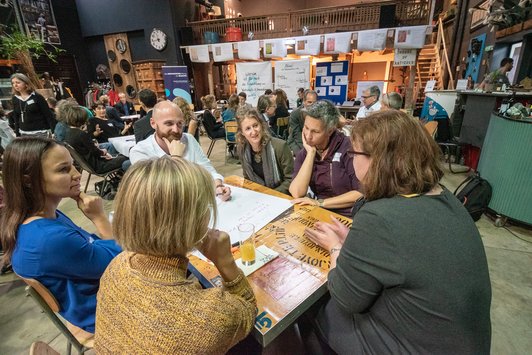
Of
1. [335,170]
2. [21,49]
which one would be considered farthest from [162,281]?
[21,49]

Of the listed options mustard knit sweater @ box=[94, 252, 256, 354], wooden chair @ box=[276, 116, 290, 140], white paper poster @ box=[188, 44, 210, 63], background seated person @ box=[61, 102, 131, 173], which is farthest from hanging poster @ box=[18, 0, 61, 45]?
mustard knit sweater @ box=[94, 252, 256, 354]

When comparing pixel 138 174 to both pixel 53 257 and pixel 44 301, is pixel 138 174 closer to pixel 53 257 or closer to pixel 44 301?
pixel 53 257

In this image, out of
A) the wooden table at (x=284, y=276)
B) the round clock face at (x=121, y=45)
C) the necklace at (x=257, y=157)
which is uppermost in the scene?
the round clock face at (x=121, y=45)

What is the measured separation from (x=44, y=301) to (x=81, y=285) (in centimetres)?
12

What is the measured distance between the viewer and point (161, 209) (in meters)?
0.67

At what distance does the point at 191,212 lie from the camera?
2.28 ft

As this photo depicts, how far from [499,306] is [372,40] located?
300 inches

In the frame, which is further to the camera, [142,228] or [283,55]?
[283,55]

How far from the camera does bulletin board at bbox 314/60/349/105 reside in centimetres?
820

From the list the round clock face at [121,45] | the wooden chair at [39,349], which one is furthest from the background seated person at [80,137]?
the round clock face at [121,45]

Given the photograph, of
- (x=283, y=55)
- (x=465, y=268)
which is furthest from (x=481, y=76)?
(x=465, y=268)

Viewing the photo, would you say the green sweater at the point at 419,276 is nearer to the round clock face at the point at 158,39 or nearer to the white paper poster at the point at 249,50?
the white paper poster at the point at 249,50

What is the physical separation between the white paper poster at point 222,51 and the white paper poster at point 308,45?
2424mm

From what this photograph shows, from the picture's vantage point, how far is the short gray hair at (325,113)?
1.81m
